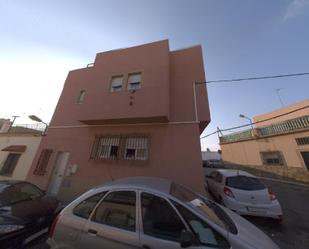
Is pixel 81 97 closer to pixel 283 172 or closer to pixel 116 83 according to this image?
pixel 116 83

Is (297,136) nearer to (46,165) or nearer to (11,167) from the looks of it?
(46,165)

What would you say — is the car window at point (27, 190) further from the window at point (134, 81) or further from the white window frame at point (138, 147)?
the window at point (134, 81)

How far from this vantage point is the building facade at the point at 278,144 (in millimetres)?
12875

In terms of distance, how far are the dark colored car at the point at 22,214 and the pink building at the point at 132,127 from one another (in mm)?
2818

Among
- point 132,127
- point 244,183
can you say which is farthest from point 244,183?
point 132,127

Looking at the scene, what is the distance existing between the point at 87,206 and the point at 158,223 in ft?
3.97

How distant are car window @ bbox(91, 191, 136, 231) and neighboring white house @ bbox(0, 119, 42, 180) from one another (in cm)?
955

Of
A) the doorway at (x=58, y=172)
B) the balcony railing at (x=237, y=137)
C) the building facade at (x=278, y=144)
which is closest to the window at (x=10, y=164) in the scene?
the doorway at (x=58, y=172)

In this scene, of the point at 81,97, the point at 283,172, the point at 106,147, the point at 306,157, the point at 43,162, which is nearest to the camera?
the point at 106,147

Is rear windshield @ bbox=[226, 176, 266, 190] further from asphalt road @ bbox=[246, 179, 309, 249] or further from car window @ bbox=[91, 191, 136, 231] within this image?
car window @ bbox=[91, 191, 136, 231]

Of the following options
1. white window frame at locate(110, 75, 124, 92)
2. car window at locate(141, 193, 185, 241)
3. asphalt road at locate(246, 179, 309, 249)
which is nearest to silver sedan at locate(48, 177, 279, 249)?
car window at locate(141, 193, 185, 241)

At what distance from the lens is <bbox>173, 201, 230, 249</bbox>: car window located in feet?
5.99

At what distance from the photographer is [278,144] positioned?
15016 millimetres

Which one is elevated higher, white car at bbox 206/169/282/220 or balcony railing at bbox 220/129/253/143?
balcony railing at bbox 220/129/253/143
